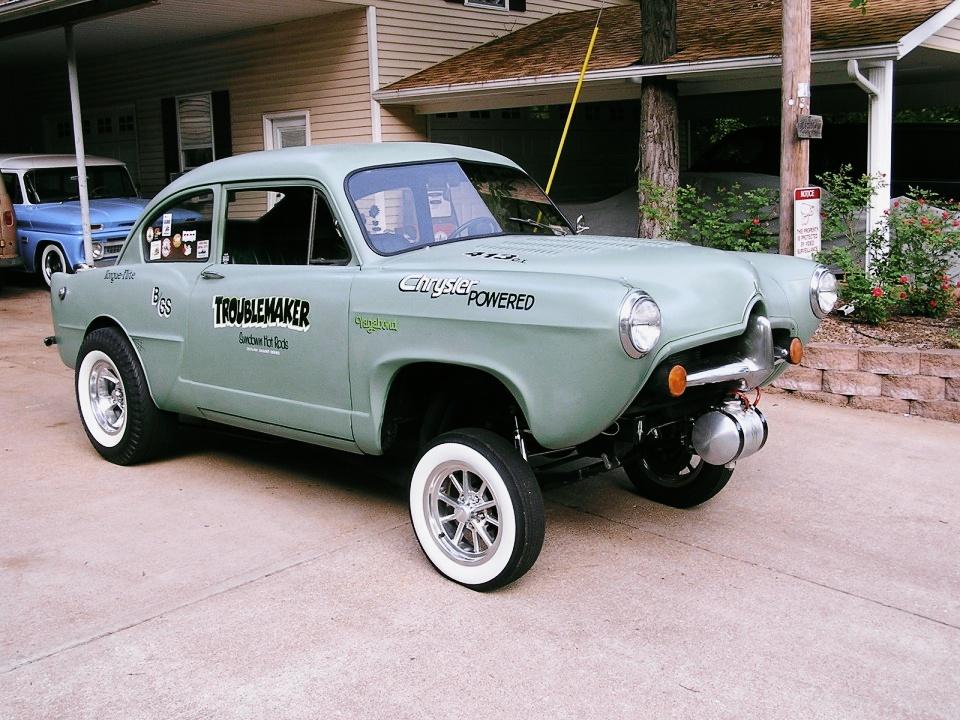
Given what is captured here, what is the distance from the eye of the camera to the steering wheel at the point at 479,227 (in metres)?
5.11

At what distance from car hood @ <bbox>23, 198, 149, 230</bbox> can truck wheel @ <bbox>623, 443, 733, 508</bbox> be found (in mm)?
9743

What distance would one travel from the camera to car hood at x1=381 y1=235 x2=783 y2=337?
4137 millimetres

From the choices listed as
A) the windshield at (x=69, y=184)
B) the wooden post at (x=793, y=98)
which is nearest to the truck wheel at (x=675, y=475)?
the wooden post at (x=793, y=98)

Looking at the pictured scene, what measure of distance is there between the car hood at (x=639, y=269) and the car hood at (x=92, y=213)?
31.5 feet

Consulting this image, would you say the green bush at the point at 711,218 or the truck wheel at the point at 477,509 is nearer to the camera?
the truck wheel at the point at 477,509

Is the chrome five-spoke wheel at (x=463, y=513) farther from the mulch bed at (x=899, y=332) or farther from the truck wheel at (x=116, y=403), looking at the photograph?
the mulch bed at (x=899, y=332)

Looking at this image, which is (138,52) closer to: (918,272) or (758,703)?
(918,272)

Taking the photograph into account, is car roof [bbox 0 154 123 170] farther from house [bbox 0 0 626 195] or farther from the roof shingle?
the roof shingle

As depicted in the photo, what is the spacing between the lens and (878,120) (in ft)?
31.6

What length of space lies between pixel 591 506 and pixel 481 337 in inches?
63.9

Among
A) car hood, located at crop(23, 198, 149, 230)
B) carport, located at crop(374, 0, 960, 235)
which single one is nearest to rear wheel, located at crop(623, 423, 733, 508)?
carport, located at crop(374, 0, 960, 235)

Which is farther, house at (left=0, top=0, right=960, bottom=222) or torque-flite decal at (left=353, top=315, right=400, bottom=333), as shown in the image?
house at (left=0, top=0, right=960, bottom=222)

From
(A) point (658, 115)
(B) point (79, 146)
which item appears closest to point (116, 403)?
(A) point (658, 115)

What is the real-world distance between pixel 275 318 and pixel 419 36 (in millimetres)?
9963
